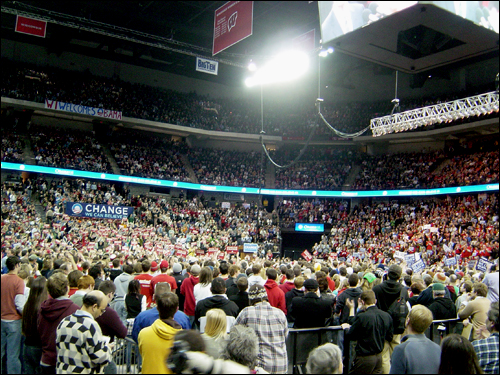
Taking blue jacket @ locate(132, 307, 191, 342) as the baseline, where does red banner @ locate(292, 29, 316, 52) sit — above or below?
above

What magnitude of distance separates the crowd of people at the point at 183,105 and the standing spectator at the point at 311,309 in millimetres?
22803

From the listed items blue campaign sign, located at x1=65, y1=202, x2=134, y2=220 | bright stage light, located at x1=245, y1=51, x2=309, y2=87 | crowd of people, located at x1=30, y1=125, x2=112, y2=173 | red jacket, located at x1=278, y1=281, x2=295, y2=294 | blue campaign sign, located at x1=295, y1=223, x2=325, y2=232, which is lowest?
red jacket, located at x1=278, y1=281, x2=295, y2=294

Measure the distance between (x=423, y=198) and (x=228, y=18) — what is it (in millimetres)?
23823

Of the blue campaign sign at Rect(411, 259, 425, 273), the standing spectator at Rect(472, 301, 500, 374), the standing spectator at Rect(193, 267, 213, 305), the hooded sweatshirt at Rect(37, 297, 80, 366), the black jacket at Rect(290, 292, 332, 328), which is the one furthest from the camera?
the blue campaign sign at Rect(411, 259, 425, 273)

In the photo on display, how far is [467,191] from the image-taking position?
27.0m

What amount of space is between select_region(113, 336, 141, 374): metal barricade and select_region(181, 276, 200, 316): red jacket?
176 centimetres

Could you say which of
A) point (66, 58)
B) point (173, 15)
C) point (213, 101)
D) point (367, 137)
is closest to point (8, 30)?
point (66, 58)

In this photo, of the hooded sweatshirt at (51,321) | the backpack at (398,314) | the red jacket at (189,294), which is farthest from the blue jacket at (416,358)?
the red jacket at (189,294)

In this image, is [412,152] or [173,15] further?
[412,152]

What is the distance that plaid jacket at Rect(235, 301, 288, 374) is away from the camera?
185 inches

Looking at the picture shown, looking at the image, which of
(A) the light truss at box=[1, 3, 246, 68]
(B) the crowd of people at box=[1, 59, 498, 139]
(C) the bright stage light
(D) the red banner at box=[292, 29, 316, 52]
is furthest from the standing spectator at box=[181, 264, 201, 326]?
(B) the crowd of people at box=[1, 59, 498, 139]

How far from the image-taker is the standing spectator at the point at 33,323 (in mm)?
5000

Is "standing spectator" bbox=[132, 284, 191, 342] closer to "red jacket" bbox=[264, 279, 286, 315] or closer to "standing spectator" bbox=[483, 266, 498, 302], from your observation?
"red jacket" bbox=[264, 279, 286, 315]

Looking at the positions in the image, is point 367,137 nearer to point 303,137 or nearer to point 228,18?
point 303,137
